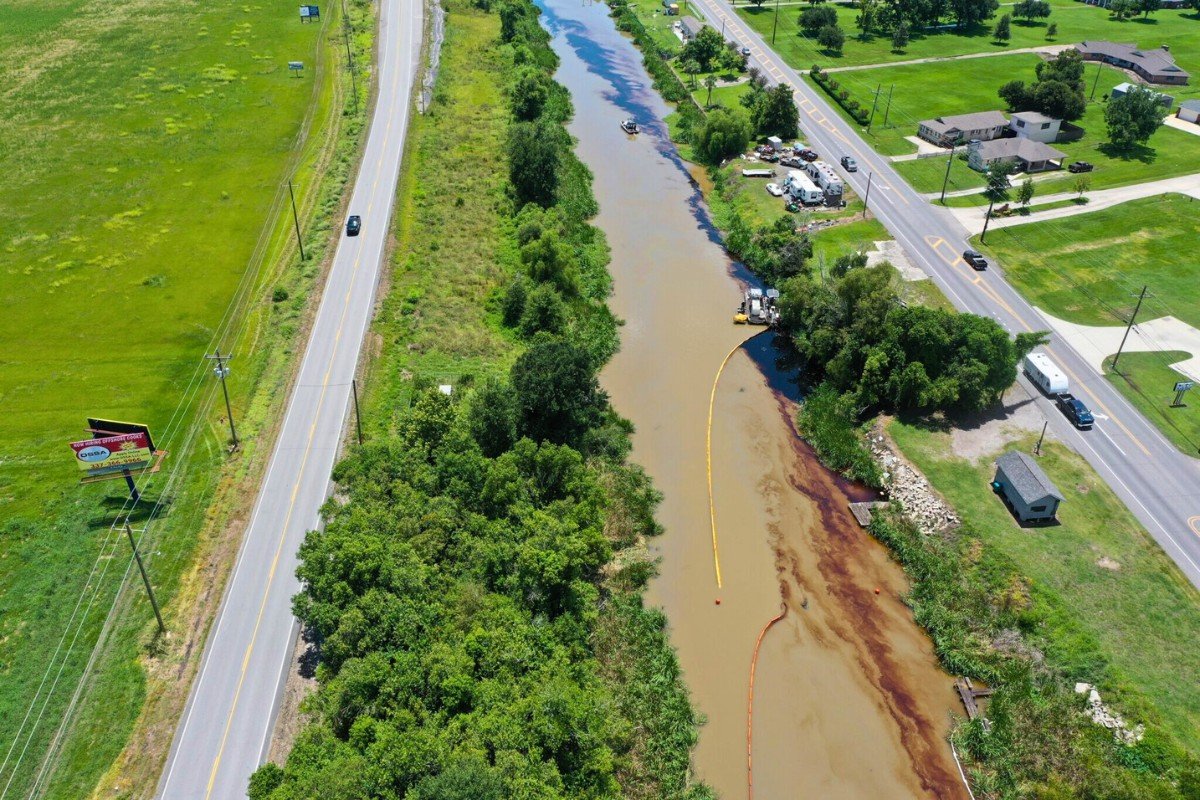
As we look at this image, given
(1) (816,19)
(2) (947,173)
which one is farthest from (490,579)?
(1) (816,19)

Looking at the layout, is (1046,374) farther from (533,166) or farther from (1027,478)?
(533,166)

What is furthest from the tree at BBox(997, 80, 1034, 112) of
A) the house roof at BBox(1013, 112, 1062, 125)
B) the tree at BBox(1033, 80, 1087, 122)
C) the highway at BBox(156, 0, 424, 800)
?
the highway at BBox(156, 0, 424, 800)

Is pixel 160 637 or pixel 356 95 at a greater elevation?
pixel 356 95

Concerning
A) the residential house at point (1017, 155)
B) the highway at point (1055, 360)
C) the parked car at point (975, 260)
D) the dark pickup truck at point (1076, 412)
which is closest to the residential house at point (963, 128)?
the residential house at point (1017, 155)

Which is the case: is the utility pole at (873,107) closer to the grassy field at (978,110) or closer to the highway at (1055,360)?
the grassy field at (978,110)

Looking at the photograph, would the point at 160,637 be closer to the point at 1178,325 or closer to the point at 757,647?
the point at 757,647

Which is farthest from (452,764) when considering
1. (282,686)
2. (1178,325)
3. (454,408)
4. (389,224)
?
(1178,325)
